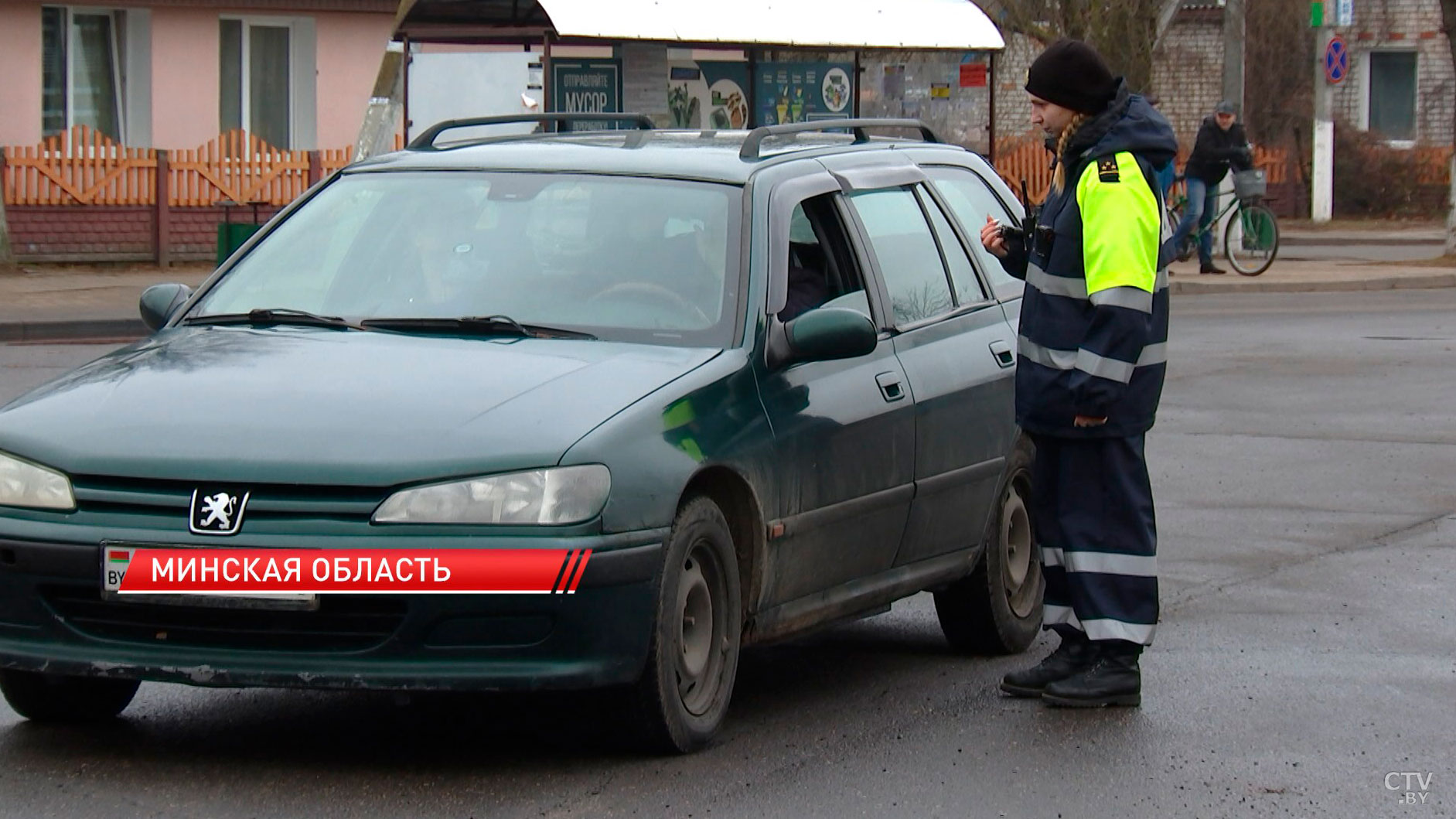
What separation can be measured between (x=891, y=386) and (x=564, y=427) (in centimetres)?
151

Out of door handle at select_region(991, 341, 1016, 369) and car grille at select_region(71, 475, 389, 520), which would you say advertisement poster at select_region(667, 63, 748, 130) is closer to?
door handle at select_region(991, 341, 1016, 369)

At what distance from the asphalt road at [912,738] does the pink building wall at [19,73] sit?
18769 millimetres

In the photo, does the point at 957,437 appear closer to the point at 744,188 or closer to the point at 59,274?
the point at 744,188

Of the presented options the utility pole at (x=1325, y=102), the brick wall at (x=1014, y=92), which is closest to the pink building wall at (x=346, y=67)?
the utility pole at (x=1325, y=102)

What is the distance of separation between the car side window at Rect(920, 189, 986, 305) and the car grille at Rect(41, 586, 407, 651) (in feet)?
8.75

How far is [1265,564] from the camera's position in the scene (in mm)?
8688

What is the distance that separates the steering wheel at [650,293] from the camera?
591cm

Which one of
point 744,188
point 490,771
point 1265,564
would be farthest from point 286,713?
point 1265,564

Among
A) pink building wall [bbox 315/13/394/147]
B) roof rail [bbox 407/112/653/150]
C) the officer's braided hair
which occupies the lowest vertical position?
the officer's braided hair

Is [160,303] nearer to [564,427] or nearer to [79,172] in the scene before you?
[564,427]

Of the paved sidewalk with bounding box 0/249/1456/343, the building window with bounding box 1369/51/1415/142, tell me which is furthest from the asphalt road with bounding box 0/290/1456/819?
the building window with bounding box 1369/51/1415/142

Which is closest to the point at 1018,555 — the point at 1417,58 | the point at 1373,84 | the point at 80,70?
the point at 80,70

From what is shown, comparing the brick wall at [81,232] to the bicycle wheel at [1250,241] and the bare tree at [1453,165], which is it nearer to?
the bicycle wheel at [1250,241]

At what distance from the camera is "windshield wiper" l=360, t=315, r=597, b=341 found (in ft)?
18.9
